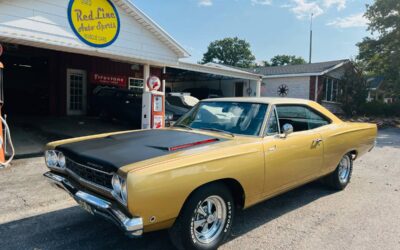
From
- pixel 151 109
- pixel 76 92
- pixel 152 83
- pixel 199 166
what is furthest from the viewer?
pixel 76 92

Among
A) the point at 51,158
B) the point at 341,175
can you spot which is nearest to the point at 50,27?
the point at 51,158

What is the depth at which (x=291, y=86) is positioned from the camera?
77.7 ft

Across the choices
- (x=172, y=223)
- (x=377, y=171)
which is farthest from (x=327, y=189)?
(x=172, y=223)

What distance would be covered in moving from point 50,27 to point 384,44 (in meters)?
25.9

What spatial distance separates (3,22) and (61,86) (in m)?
8.40

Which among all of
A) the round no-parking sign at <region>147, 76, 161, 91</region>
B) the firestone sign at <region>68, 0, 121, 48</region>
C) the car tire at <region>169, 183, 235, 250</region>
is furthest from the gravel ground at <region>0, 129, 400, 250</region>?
the round no-parking sign at <region>147, 76, 161, 91</region>

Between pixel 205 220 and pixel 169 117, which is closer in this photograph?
pixel 205 220

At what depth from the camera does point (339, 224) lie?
395 centimetres

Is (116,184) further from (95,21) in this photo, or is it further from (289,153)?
(95,21)

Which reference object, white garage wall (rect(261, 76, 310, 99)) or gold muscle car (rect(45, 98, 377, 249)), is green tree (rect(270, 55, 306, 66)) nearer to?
white garage wall (rect(261, 76, 310, 99))

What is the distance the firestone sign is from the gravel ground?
460 centimetres

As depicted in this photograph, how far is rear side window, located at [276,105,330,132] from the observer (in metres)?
4.41

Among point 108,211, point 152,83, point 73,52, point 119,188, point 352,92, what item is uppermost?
point 73,52

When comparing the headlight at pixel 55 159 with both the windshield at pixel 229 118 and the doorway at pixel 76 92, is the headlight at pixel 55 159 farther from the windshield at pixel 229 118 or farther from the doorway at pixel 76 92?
the doorway at pixel 76 92
